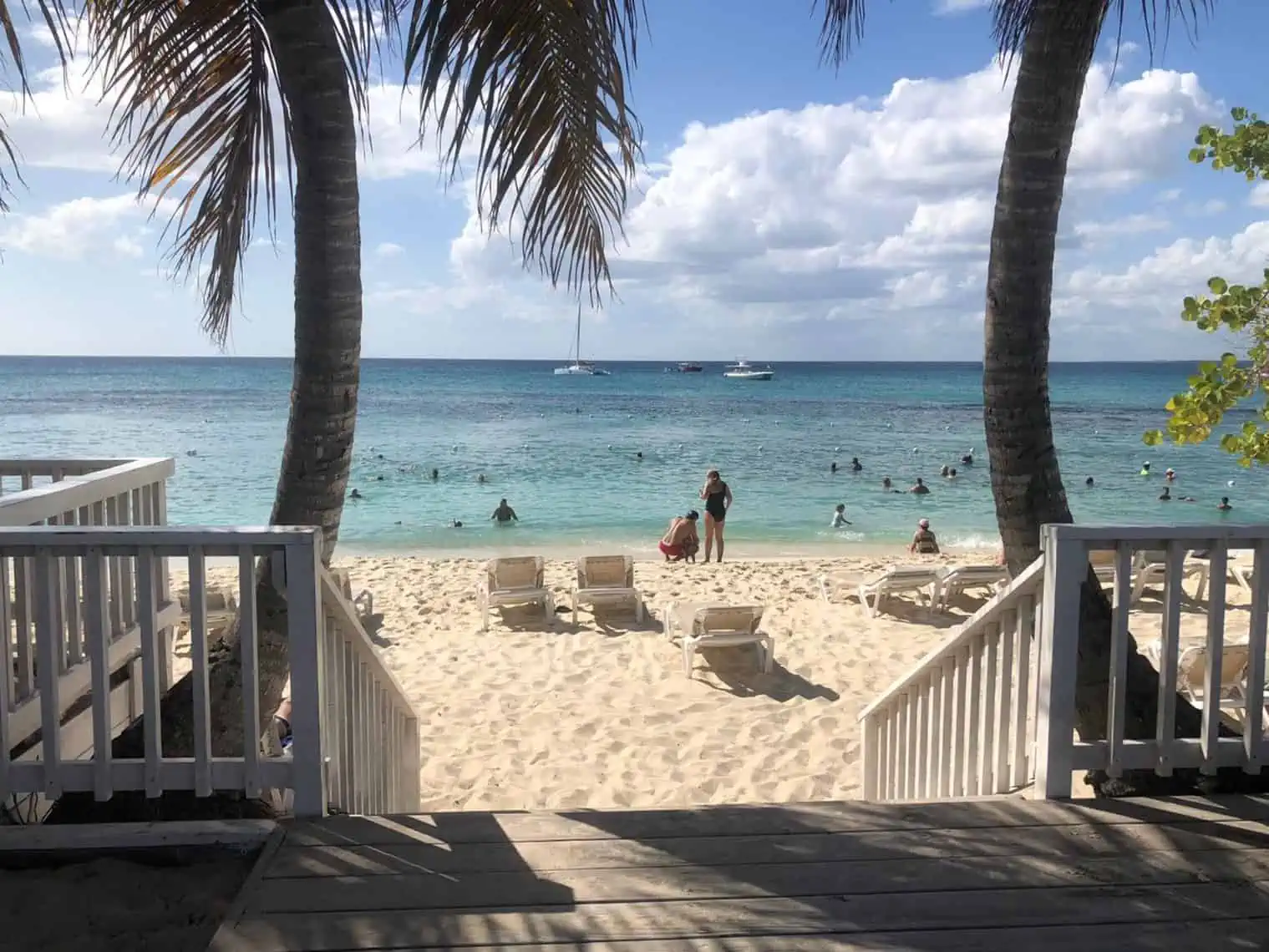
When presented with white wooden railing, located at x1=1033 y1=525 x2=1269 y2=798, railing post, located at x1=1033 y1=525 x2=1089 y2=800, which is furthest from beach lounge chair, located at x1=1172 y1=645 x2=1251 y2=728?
railing post, located at x1=1033 y1=525 x2=1089 y2=800

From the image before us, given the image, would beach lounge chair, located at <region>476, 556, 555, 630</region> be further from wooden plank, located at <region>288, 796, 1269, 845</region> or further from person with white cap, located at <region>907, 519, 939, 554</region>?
person with white cap, located at <region>907, 519, 939, 554</region>

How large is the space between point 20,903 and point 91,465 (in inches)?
98.7

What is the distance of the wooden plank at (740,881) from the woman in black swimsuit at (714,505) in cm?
1236

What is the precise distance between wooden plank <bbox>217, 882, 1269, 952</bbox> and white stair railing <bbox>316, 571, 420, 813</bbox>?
703 millimetres

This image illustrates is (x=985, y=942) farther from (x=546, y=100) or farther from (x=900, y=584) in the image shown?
(x=900, y=584)

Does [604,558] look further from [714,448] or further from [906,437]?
[906,437]

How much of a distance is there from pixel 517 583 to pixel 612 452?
27.6m

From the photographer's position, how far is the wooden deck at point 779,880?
2391 millimetres

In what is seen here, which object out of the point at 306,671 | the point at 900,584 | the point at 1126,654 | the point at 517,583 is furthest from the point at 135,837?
the point at 900,584

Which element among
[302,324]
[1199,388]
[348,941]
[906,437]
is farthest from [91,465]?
[906,437]

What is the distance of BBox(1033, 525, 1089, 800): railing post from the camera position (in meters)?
2.99

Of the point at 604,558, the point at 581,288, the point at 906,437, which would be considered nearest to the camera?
the point at 581,288

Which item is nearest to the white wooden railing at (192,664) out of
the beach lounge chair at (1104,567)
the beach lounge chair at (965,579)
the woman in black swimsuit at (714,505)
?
the beach lounge chair at (965,579)

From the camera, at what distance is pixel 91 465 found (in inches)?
183
